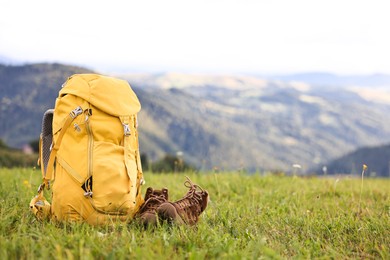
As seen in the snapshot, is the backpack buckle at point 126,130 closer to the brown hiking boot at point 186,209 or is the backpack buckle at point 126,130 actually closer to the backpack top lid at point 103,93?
the backpack top lid at point 103,93

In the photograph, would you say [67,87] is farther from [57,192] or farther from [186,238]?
[186,238]

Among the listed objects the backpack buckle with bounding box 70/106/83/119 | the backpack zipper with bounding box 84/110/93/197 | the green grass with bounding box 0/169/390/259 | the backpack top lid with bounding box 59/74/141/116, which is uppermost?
the backpack top lid with bounding box 59/74/141/116

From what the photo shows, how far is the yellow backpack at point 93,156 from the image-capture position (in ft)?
15.3

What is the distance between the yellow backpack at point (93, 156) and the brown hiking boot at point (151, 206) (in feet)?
0.29

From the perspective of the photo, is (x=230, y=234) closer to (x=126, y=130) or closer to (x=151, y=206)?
(x=151, y=206)

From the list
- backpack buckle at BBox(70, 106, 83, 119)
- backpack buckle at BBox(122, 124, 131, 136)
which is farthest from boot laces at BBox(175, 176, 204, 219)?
backpack buckle at BBox(70, 106, 83, 119)

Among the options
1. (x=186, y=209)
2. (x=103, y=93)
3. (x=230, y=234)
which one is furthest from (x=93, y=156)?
(x=230, y=234)

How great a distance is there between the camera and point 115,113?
4.90 meters

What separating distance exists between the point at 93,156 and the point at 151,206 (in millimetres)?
871

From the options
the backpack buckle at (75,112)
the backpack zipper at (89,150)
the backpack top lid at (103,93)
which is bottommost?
the backpack zipper at (89,150)

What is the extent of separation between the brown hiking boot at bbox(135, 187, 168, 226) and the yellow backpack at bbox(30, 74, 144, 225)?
88mm

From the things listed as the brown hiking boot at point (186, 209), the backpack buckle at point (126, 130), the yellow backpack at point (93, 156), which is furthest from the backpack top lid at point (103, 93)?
A: the brown hiking boot at point (186, 209)

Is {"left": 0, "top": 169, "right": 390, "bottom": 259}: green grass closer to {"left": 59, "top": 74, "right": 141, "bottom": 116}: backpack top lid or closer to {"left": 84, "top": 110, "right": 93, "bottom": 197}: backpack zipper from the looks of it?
{"left": 84, "top": 110, "right": 93, "bottom": 197}: backpack zipper

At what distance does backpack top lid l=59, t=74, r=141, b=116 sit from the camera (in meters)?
4.88
